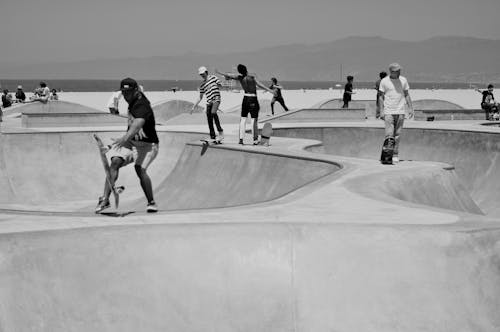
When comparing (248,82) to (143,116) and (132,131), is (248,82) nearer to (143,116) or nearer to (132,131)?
(143,116)

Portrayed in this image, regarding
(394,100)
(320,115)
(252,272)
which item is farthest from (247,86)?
(320,115)

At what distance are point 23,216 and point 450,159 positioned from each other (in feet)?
39.3

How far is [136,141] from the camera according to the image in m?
7.82

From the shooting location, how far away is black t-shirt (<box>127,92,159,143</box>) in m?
7.67

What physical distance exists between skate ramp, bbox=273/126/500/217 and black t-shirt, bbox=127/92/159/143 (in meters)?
8.12

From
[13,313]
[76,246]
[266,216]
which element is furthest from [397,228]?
[13,313]

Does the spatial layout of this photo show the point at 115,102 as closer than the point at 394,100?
No

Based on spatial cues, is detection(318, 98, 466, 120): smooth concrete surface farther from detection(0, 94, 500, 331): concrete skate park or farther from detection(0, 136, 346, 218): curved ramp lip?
detection(0, 94, 500, 331): concrete skate park

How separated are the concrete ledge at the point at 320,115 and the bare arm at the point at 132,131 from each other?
1873 centimetres

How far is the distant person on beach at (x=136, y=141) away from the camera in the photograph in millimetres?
7607

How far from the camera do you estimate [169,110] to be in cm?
3616

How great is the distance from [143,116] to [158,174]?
411 inches

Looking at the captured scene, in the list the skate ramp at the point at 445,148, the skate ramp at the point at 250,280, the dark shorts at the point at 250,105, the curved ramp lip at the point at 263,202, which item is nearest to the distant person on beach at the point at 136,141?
the curved ramp lip at the point at 263,202

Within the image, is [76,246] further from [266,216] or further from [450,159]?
[450,159]
